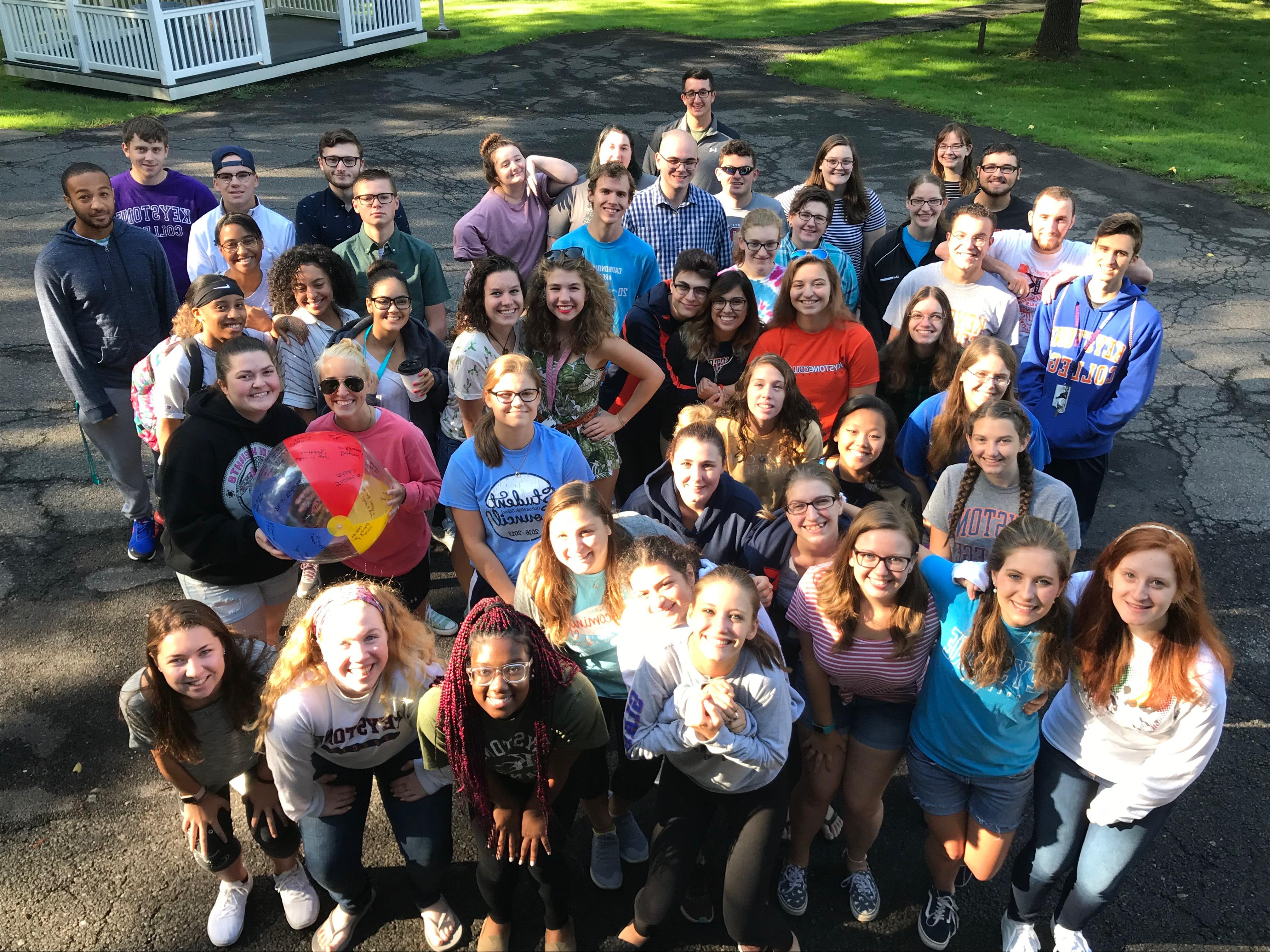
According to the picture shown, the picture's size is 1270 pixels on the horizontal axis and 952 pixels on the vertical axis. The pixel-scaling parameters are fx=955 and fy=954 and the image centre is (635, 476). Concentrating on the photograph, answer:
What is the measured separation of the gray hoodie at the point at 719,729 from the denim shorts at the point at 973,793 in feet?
1.79

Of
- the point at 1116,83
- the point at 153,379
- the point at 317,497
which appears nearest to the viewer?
the point at 317,497

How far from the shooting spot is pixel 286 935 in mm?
3559

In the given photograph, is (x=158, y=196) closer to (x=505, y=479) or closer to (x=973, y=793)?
(x=505, y=479)

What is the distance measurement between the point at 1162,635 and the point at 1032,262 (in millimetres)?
3344

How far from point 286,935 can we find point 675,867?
4.89 feet

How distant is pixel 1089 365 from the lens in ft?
16.6

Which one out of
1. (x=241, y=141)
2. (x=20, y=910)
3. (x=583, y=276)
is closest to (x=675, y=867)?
(x=20, y=910)

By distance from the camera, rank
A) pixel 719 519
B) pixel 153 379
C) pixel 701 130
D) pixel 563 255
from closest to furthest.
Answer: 1. pixel 719 519
2. pixel 153 379
3. pixel 563 255
4. pixel 701 130

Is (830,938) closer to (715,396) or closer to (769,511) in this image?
(769,511)

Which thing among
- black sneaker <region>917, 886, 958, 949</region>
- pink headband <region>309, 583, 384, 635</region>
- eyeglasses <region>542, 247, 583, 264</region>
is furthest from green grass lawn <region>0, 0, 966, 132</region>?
black sneaker <region>917, 886, 958, 949</region>

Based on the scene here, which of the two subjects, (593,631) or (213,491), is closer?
(593,631)

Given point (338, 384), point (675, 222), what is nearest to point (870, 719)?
point (338, 384)

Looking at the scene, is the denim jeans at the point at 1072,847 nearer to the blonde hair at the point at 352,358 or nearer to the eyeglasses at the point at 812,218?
the blonde hair at the point at 352,358

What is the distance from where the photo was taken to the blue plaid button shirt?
20.7 feet
